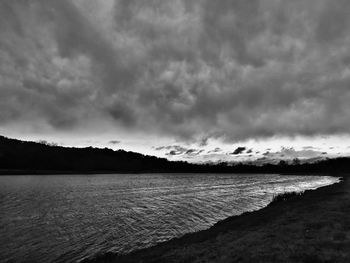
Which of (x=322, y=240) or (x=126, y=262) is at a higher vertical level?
(x=322, y=240)

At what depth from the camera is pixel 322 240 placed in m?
14.8

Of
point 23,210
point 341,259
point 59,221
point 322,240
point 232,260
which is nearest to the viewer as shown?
point 341,259

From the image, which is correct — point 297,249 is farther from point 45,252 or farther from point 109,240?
point 45,252

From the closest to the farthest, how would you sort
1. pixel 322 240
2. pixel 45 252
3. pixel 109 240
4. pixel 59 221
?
1. pixel 322 240
2. pixel 45 252
3. pixel 109 240
4. pixel 59 221

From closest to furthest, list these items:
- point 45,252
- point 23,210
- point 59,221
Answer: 1. point 45,252
2. point 59,221
3. point 23,210

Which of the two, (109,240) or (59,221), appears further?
(59,221)

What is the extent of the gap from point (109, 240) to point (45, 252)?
5875 mm

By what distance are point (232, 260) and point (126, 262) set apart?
7.49 metres

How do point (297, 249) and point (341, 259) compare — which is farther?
point (297, 249)

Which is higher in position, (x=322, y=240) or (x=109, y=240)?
(x=322, y=240)

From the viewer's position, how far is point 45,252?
20.2 meters

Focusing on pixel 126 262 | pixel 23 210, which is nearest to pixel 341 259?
pixel 126 262

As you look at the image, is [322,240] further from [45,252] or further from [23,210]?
[23,210]

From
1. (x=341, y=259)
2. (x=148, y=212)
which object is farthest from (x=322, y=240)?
(x=148, y=212)
